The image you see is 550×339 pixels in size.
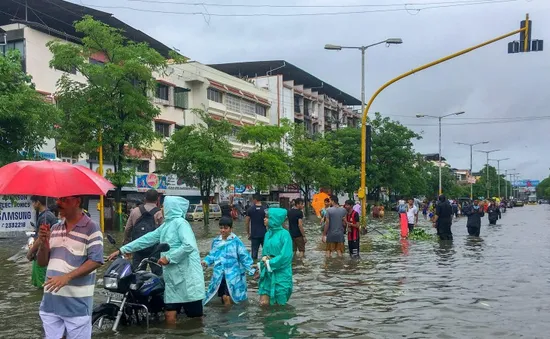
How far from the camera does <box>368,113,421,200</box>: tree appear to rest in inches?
2329

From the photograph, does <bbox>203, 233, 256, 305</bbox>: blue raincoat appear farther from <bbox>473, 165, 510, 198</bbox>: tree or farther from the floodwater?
<bbox>473, 165, 510, 198</bbox>: tree

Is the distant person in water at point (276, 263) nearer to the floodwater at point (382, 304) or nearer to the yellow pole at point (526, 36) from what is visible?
the floodwater at point (382, 304)

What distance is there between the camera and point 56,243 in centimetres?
475

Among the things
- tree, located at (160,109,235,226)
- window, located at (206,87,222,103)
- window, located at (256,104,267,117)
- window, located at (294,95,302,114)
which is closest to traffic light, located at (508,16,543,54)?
tree, located at (160,109,235,226)

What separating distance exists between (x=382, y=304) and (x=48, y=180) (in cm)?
596

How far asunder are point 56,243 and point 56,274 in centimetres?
25

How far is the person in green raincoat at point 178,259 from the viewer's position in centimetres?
691

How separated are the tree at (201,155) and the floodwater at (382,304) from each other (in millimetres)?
19954

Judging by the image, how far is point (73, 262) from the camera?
469 cm

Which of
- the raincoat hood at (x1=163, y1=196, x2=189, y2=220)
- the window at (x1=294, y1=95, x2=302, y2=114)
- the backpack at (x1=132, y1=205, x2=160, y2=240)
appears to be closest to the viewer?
the raincoat hood at (x1=163, y1=196, x2=189, y2=220)

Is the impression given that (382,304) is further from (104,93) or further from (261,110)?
(261,110)

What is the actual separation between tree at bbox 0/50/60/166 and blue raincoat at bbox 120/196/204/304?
41.0 ft

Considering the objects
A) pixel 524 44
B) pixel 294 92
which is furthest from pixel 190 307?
pixel 294 92

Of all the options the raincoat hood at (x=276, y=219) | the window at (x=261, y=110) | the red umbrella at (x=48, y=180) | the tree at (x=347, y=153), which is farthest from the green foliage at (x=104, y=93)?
the tree at (x=347, y=153)
